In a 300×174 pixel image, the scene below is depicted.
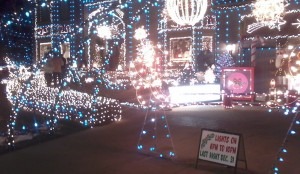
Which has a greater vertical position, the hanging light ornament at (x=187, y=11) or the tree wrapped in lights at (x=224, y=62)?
the hanging light ornament at (x=187, y=11)

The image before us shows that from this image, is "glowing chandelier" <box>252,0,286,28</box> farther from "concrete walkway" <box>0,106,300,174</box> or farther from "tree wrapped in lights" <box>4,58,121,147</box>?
"tree wrapped in lights" <box>4,58,121,147</box>

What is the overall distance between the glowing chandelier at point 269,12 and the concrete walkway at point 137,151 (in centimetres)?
780

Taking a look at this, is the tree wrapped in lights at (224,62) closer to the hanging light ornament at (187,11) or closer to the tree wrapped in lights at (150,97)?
the tree wrapped in lights at (150,97)

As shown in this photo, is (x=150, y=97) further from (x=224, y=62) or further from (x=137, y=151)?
(x=224, y=62)

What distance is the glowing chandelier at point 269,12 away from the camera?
18.5m

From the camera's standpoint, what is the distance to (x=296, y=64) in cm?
1509

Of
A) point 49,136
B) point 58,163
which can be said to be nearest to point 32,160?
point 58,163

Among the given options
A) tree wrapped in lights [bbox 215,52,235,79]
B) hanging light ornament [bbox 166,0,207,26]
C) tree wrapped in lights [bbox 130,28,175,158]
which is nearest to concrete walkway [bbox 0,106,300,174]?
tree wrapped in lights [bbox 130,28,175,158]

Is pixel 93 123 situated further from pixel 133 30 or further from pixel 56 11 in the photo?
pixel 56 11

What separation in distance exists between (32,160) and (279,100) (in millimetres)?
10189

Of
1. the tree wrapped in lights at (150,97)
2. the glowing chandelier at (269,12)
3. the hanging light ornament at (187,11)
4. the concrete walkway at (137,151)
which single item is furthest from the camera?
the glowing chandelier at (269,12)

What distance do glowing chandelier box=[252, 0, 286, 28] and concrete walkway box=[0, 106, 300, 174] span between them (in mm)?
7799

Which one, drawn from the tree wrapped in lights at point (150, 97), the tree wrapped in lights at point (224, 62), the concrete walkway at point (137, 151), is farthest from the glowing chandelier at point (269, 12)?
the concrete walkway at point (137, 151)

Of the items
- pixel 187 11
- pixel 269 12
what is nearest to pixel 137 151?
pixel 187 11
